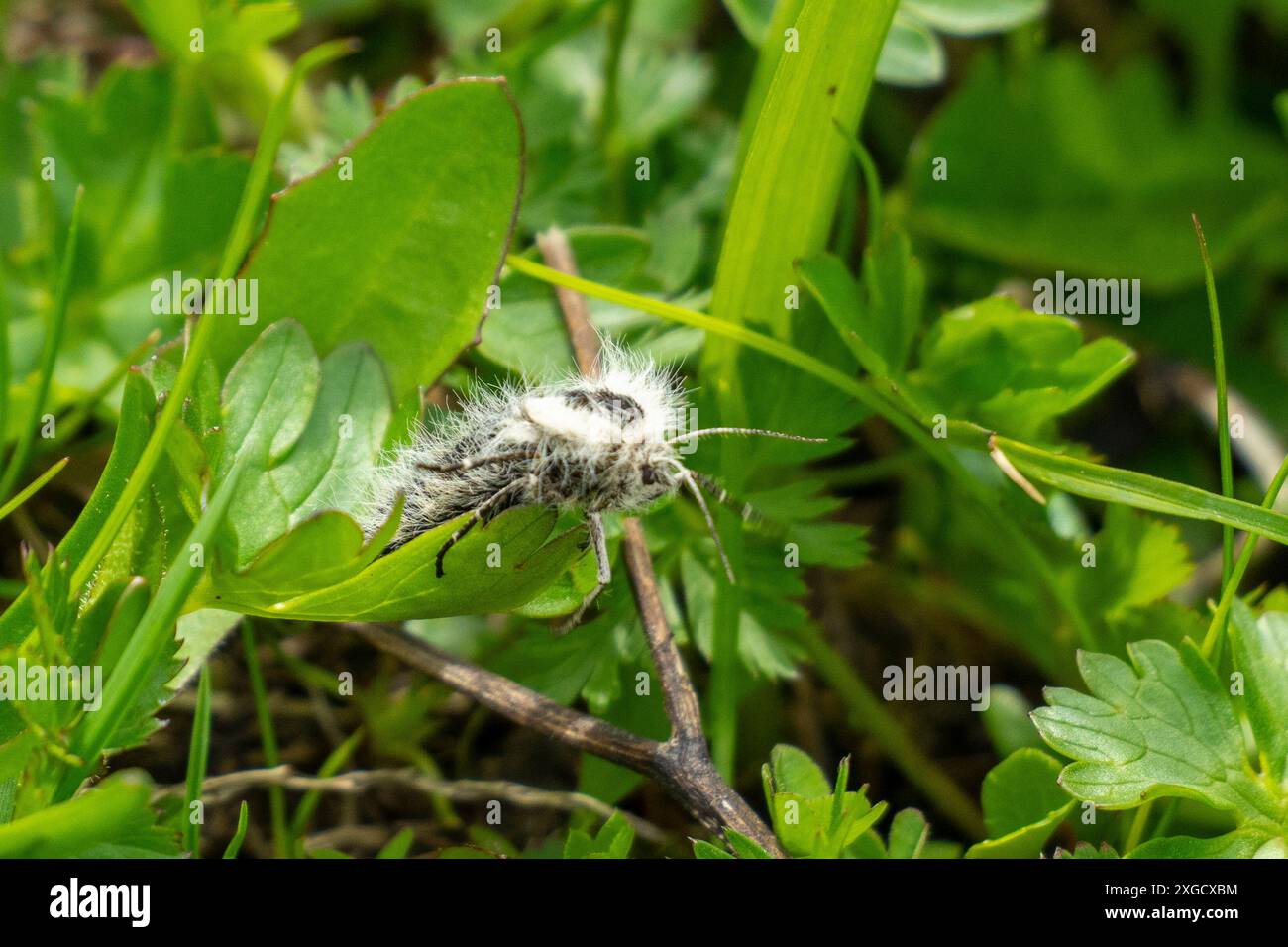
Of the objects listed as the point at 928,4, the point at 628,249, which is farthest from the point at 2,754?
the point at 928,4

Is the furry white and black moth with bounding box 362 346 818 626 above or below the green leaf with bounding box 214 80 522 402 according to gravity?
below

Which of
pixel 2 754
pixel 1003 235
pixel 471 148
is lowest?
pixel 2 754

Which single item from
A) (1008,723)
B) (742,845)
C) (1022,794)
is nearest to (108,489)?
(742,845)

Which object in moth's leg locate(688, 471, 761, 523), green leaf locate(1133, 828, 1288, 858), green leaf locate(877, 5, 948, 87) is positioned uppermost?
green leaf locate(877, 5, 948, 87)


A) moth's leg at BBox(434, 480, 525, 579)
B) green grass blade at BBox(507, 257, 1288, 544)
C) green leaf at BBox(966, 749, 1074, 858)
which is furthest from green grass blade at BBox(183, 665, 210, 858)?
green leaf at BBox(966, 749, 1074, 858)

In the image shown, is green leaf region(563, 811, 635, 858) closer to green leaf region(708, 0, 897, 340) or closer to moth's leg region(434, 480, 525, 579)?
moth's leg region(434, 480, 525, 579)

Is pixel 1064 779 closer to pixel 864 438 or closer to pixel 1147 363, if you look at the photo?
pixel 864 438

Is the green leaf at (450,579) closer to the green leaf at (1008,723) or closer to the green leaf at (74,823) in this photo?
the green leaf at (74,823)
